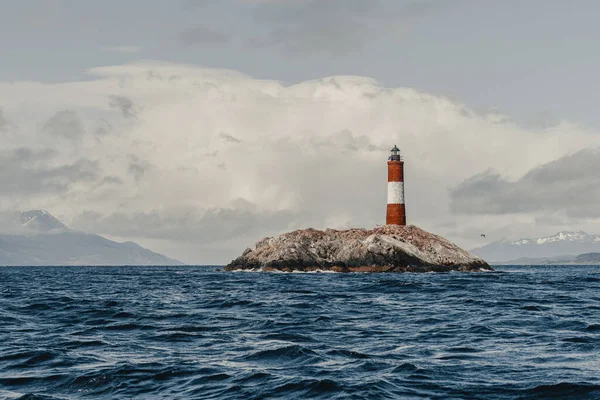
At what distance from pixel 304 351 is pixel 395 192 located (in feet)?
274

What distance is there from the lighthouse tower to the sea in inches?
2617

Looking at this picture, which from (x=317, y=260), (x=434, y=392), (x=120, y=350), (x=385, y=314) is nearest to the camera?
(x=434, y=392)

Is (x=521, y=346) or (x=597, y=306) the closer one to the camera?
(x=521, y=346)

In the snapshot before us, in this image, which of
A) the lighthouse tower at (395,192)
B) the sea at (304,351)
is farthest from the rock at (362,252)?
the sea at (304,351)

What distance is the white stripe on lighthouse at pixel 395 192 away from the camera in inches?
4050

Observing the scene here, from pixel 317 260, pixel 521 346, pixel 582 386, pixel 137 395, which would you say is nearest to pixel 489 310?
pixel 521 346

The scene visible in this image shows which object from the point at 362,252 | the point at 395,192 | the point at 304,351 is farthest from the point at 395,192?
the point at 304,351

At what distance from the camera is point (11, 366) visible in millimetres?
19125

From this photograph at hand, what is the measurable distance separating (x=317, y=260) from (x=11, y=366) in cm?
8108

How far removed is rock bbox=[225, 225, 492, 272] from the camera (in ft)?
311

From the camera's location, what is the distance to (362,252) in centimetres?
9619

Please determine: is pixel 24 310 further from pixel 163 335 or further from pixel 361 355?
pixel 361 355

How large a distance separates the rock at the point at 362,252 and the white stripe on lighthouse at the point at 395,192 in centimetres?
372

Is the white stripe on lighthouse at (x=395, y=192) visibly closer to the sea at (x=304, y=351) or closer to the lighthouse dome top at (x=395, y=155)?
the lighthouse dome top at (x=395, y=155)
